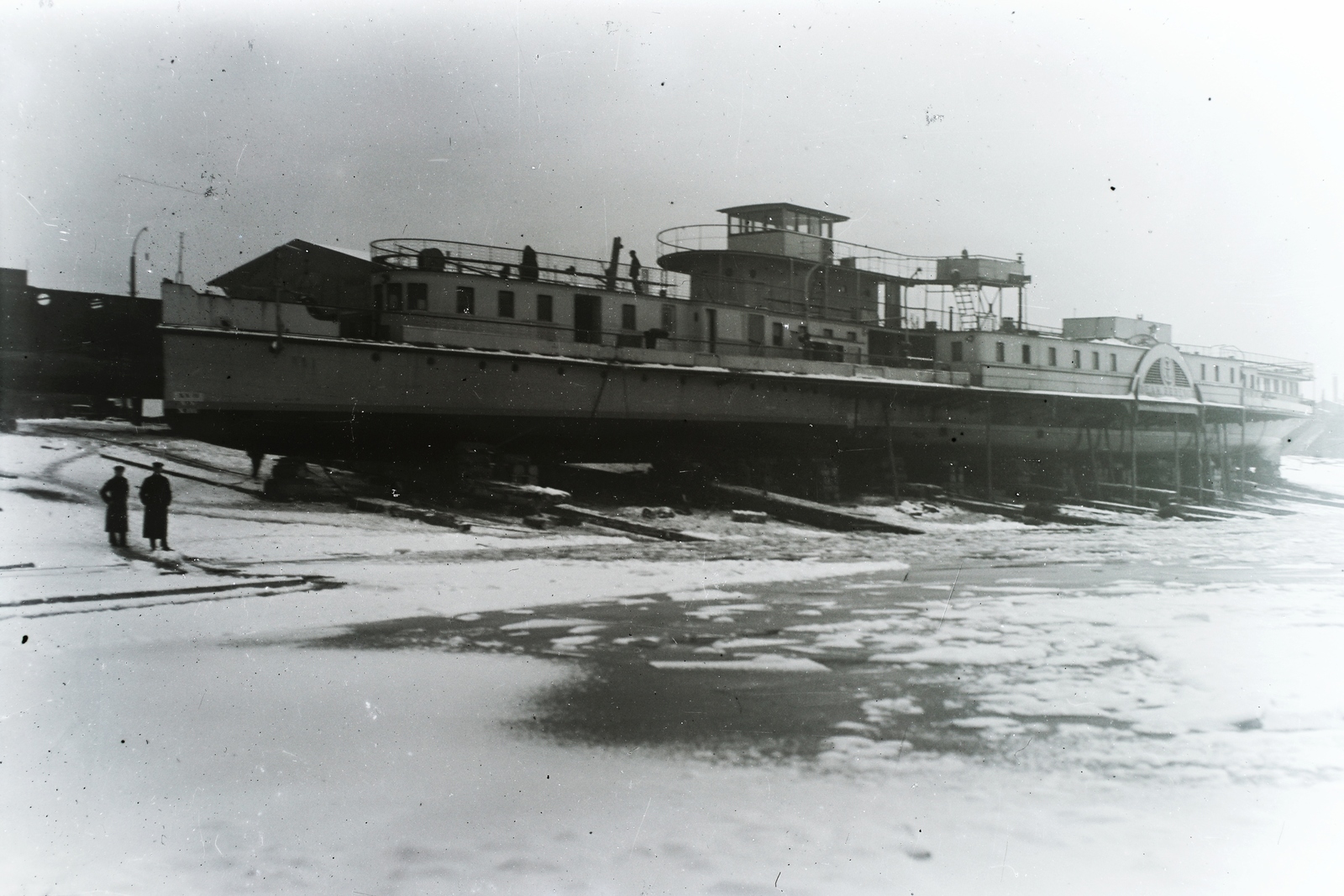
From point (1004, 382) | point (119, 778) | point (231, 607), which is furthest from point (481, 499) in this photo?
point (1004, 382)

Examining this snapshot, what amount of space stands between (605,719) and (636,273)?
21.2ft

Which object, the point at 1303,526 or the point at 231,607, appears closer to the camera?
the point at 231,607

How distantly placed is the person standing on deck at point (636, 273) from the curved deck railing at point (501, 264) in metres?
0.02


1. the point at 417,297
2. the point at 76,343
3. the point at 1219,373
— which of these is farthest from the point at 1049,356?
the point at 76,343

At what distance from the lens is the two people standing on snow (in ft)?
17.2

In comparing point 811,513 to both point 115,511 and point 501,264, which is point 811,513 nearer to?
point 501,264

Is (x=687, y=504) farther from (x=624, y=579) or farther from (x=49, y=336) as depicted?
(x=49, y=336)

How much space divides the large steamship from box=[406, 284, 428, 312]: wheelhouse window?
3 centimetres

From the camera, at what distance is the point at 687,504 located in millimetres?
8609

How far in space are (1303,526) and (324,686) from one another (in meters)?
8.48

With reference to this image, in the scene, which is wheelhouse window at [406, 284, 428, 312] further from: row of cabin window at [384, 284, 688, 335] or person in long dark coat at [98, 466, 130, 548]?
person in long dark coat at [98, 466, 130, 548]

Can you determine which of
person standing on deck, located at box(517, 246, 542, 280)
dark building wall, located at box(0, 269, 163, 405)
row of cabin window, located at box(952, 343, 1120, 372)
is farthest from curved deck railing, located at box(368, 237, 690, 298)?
row of cabin window, located at box(952, 343, 1120, 372)

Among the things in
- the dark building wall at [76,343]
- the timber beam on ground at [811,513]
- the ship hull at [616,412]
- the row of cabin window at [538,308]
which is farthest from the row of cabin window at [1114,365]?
the dark building wall at [76,343]

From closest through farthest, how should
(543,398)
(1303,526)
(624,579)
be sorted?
(624,579)
(1303,526)
(543,398)
